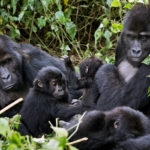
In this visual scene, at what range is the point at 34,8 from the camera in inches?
331

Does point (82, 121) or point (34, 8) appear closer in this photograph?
point (82, 121)

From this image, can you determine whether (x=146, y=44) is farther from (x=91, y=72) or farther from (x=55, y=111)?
(x=55, y=111)

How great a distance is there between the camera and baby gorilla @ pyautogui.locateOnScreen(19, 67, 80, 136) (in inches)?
232

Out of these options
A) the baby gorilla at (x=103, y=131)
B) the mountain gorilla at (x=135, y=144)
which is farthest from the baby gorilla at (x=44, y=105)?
the mountain gorilla at (x=135, y=144)

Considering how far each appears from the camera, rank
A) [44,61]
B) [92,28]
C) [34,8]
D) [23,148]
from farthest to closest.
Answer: [92,28]
[34,8]
[44,61]
[23,148]

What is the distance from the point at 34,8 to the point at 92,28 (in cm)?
153

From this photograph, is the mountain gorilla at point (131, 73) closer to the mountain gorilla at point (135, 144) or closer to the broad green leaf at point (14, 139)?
the mountain gorilla at point (135, 144)

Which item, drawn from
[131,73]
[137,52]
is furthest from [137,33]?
[131,73]

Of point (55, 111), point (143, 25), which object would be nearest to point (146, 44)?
point (143, 25)

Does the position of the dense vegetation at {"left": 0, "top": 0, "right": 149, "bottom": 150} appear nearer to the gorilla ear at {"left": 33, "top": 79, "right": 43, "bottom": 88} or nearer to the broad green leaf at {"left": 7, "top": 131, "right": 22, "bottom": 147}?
the gorilla ear at {"left": 33, "top": 79, "right": 43, "bottom": 88}

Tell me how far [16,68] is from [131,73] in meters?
1.55

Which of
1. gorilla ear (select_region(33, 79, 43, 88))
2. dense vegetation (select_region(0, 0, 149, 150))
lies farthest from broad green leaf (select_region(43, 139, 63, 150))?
dense vegetation (select_region(0, 0, 149, 150))

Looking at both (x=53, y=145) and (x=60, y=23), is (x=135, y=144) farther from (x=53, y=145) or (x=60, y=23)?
(x=60, y=23)

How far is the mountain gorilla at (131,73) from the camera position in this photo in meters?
5.75
